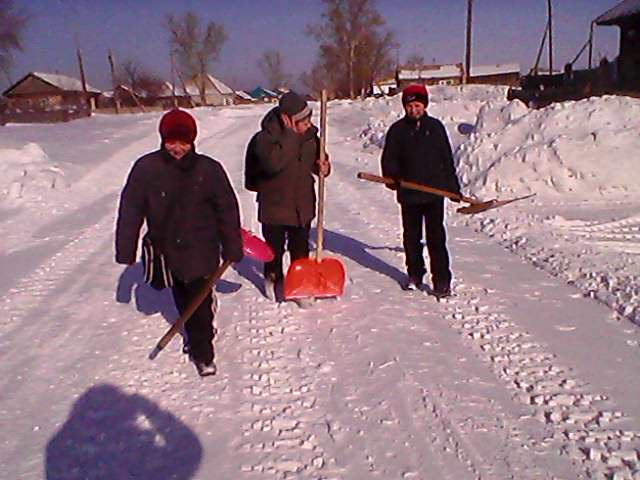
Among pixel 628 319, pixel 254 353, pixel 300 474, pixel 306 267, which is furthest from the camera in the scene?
pixel 306 267

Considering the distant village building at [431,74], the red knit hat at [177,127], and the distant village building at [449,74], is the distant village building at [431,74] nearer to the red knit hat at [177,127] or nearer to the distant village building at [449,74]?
the distant village building at [449,74]

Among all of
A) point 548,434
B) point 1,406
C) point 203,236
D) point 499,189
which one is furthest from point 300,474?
point 499,189

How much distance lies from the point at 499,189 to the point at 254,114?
1094 inches

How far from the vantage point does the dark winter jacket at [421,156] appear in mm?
4652

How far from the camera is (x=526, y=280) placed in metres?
5.19

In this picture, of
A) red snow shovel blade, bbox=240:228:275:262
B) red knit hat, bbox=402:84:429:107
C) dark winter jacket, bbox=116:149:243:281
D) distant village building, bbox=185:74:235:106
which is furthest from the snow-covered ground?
distant village building, bbox=185:74:235:106

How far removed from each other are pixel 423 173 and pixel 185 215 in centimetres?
197

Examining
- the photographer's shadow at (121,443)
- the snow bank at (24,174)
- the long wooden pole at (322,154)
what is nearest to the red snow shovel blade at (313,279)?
the long wooden pole at (322,154)

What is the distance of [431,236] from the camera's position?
4.78m

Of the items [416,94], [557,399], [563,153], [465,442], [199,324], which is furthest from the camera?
[563,153]

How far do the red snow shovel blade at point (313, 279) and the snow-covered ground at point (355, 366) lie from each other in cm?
14

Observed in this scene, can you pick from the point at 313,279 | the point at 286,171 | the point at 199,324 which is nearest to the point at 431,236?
the point at 313,279

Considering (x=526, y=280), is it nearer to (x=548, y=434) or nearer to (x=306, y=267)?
(x=306, y=267)

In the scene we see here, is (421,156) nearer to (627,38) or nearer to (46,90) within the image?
(627,38)
